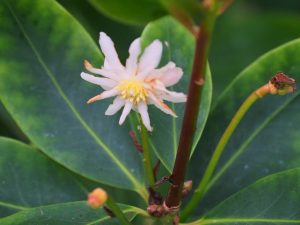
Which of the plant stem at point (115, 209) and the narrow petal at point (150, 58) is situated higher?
the narrow petal at point (150, 58)

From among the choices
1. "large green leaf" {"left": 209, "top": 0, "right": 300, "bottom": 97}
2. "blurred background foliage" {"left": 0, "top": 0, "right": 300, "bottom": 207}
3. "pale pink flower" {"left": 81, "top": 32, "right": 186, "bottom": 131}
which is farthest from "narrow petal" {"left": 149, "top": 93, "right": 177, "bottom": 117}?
"large green leaf" {"left": 209, "top": 0, "right": 300, "bottom": 97}

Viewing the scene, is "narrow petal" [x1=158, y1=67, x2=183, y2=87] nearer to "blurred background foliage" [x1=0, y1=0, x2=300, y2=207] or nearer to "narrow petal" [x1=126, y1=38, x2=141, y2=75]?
"narrow petal" [x1=126, y1=38, x2=141, y2=75]

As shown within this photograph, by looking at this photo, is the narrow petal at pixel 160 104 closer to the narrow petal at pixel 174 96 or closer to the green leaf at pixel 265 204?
the narrow petal at pixel 174 96

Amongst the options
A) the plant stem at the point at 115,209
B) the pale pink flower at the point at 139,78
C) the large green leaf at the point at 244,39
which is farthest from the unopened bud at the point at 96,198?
the large green leaf at the point at 244,39

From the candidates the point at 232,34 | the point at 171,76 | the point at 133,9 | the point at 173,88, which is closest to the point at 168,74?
the point at 171,76

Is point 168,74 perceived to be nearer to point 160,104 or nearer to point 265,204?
point 160,104

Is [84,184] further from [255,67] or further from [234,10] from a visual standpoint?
[234,10]
